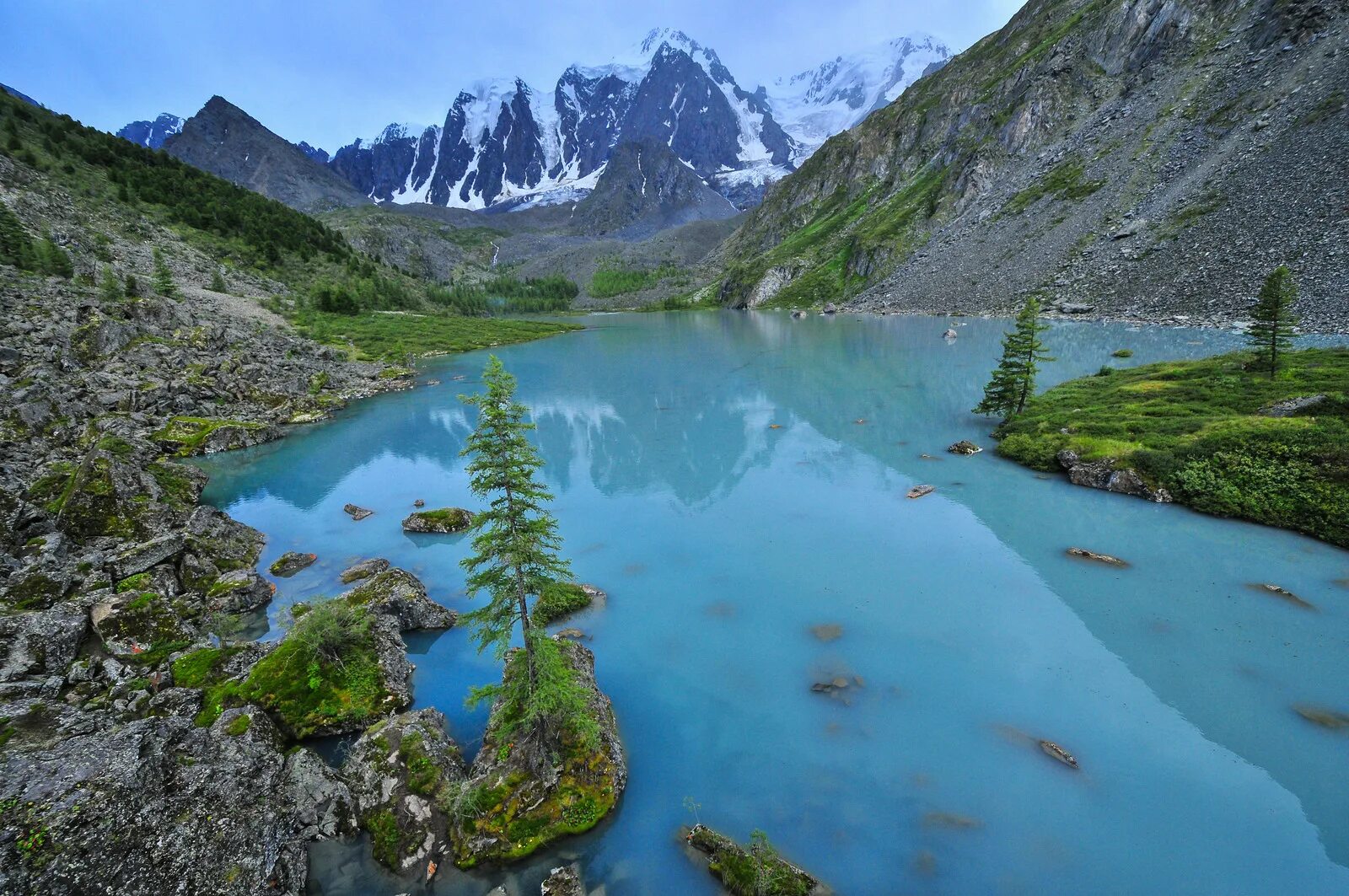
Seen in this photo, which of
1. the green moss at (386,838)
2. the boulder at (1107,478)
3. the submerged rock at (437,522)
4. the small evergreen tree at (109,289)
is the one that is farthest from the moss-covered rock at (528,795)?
the small evergreen tree at (109,289)

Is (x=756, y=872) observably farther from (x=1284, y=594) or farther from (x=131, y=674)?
(x=1284, y=594)

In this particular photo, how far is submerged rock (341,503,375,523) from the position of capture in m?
35.2

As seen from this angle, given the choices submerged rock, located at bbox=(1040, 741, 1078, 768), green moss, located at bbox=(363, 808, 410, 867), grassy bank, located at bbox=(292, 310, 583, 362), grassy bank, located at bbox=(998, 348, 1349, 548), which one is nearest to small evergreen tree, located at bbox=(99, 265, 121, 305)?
grassy bank, located at bbox=(292, 310, 583, 362)

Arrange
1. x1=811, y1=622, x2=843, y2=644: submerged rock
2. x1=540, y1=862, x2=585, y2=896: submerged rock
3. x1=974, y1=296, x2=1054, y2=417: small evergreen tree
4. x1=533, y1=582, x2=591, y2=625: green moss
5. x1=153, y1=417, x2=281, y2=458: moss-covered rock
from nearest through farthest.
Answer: x1=540, y1=862, x2=585, y2=896: submerged rock, x1=811, y1=622, x2=843, y2=644: submerged rock, x1=533, y1=582, x2=591, y2=625: green moss, x1=974, y1=296, x2=1054, y2=417: small evergreen tree, x1=153, y1=417, x2=281, y2=458: moss-covered rock

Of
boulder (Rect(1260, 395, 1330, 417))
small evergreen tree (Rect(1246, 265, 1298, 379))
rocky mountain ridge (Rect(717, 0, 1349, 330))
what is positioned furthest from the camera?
rocky mountain ridge (Rect(717, 0, 1349, 330))

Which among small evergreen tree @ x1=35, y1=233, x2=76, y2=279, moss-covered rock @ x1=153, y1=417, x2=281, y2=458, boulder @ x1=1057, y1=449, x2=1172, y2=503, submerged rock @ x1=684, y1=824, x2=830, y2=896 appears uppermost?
small evergreen tree @ x1=35, y1=233, x2=76, y2=279

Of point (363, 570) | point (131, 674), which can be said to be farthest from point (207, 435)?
point (131, 674)

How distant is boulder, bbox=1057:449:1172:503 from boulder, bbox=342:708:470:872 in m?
35.2

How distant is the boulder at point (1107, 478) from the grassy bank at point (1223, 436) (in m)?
0.41

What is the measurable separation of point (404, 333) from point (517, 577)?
126445 mm

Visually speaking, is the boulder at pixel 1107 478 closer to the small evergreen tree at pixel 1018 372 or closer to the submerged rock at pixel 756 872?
the small evergreen tree at pixel 1018 372

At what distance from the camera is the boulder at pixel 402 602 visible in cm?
2242

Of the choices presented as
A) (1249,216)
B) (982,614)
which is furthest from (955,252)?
(982,614)

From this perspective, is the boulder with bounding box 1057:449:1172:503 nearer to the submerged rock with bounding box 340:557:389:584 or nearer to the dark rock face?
the dark rock face
